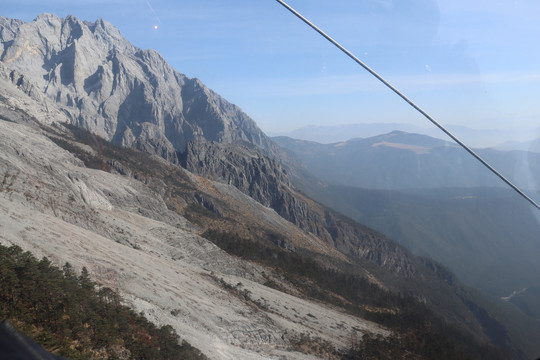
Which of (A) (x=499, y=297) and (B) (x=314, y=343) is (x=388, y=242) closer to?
(A) (x=499, y=297)

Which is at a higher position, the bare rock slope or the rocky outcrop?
the rocky outcrop

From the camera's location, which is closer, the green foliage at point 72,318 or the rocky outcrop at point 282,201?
the green foliage at point 72,318

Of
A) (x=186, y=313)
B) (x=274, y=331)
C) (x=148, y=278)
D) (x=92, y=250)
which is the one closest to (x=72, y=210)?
(x=92, y=250)

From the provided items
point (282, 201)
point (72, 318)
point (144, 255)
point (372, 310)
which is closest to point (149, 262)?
point (144, 255)

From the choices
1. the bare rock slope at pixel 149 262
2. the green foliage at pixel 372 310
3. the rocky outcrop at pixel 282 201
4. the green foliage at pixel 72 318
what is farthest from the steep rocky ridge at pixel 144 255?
the rocky outcrop at pixel 282 201

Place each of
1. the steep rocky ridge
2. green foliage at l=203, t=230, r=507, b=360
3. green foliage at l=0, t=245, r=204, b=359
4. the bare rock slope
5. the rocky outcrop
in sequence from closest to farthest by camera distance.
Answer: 1. green foliage at l=0, t=245, r=204, b=359
2. the bare rock slope
3. the steep rocky ridge
4. green foliage at l=203, t=230, r=507, b=360
5. the rocky outcrop

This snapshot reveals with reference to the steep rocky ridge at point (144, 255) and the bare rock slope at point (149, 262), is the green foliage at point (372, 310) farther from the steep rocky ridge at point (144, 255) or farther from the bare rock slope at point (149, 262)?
the bare rock slope at point (149, 262)

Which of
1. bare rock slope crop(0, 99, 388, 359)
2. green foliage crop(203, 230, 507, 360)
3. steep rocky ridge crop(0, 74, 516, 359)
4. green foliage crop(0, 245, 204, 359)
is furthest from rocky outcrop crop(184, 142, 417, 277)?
green foliage crop(0, 245, 204, 359)

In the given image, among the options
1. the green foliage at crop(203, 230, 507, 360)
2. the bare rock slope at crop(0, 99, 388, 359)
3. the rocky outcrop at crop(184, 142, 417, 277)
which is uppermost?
the rocky outcrop at crop(184, 142, 417, 277)

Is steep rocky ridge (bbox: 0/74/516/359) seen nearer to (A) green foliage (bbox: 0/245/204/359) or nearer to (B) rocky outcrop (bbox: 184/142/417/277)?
(A) green foliage (bbox: 0/245/204/359)
